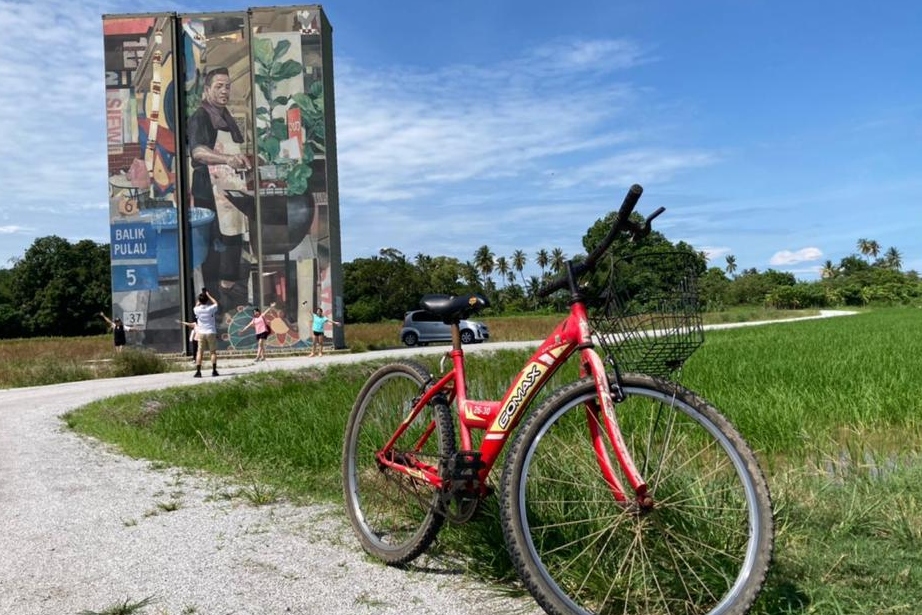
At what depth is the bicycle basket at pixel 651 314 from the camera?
2.18 metres

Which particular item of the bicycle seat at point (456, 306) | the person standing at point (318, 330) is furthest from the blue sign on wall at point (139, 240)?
the bicycle seat at point (456, 306)

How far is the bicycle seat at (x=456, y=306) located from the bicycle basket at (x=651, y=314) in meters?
0.75

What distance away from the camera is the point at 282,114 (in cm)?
2523

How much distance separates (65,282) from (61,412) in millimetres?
69944

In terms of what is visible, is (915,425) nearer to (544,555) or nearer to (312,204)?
(544,555)

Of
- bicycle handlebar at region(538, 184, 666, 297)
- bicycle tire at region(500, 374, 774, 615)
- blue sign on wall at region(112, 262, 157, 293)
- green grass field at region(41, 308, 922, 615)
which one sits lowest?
green grass field at region(41, 308, 922, 615)

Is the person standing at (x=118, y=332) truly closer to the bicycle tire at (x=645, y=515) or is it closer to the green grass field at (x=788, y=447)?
the green grass field at (x=788, y=447)

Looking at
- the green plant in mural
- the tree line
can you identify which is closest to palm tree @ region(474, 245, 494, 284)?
the tree line

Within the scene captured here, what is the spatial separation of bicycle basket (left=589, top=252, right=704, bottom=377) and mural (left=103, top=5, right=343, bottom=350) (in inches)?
943

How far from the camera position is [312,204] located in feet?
83.8

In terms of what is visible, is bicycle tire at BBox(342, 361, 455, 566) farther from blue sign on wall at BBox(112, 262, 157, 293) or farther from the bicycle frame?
blue sign on wall at BBox(112, 262, 157, 293)

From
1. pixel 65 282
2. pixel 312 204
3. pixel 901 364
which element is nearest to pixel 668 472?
pixel 901 364

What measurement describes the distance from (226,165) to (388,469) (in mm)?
24165

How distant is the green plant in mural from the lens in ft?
82.8
